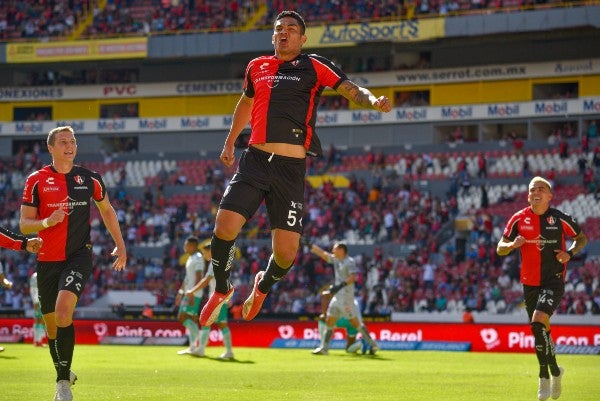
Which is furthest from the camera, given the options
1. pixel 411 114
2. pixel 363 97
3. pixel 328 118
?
pixel 328 118

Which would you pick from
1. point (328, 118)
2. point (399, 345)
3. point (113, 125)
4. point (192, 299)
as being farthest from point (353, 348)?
point (113, 125)

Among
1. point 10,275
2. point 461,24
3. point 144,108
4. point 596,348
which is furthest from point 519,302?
point 144,108

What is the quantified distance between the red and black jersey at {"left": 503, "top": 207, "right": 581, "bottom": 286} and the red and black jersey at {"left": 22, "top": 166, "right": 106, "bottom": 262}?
18.6ft

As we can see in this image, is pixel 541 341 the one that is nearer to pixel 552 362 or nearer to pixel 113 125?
pixel 552 362

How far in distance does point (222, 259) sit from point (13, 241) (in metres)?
2.99

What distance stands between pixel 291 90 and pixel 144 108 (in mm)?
47129

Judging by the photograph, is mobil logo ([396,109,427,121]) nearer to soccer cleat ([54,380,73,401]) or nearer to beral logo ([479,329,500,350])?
beral logo ([479,329,500,350])

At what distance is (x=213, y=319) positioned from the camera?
1128 cm

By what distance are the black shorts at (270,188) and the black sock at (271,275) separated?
470 millimetres

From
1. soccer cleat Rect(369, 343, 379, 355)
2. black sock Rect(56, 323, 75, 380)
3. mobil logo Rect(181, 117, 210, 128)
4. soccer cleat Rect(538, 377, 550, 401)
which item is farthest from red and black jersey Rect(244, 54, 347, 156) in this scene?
mobil logo Rect(181, 117, 210, 128)

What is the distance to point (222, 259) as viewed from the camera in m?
11.1

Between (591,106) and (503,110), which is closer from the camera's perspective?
(591,106)

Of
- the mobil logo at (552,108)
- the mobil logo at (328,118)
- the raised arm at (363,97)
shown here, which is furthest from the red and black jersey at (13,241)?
the mobil logo at (328,118)

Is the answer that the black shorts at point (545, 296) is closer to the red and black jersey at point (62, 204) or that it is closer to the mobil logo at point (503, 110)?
the red and black jersey at point (62, 204)
